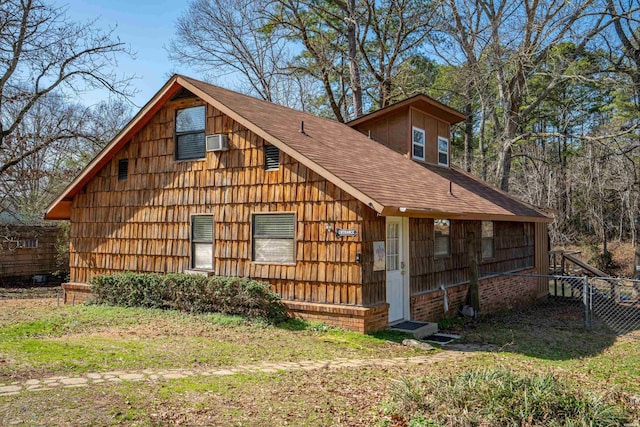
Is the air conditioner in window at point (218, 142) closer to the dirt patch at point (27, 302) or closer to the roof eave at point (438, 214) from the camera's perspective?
the roof eave at point (438, 214)

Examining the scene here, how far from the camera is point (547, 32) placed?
19.2 meters

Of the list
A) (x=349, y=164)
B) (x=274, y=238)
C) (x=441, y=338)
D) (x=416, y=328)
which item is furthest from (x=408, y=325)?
(x=349, y=164)

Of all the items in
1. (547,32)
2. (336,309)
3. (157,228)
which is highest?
(547,32)

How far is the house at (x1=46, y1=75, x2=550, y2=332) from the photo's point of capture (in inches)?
395

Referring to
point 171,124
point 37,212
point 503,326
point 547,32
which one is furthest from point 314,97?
point 503,326

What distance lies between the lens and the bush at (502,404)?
4816mm

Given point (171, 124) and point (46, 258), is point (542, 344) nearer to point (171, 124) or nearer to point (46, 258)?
point (171, 124)

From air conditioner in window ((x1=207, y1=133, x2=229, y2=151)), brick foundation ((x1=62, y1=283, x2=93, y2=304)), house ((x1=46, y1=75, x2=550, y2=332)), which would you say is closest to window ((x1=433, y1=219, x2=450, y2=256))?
house ((x1=46, y1=75, x2=550, y2=332))

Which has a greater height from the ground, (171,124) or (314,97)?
(314,97)

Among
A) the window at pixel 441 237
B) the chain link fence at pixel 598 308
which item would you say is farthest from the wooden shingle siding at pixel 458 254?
the chain link fence at pixel 598 308

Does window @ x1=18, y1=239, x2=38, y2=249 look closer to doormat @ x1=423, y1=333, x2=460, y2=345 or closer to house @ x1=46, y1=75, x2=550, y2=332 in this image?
house @ x1=46, y1=75, x2=550, y2=332

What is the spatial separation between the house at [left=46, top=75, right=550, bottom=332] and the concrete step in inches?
8.8

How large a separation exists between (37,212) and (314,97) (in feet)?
51.4

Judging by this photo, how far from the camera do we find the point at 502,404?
4980 mm
